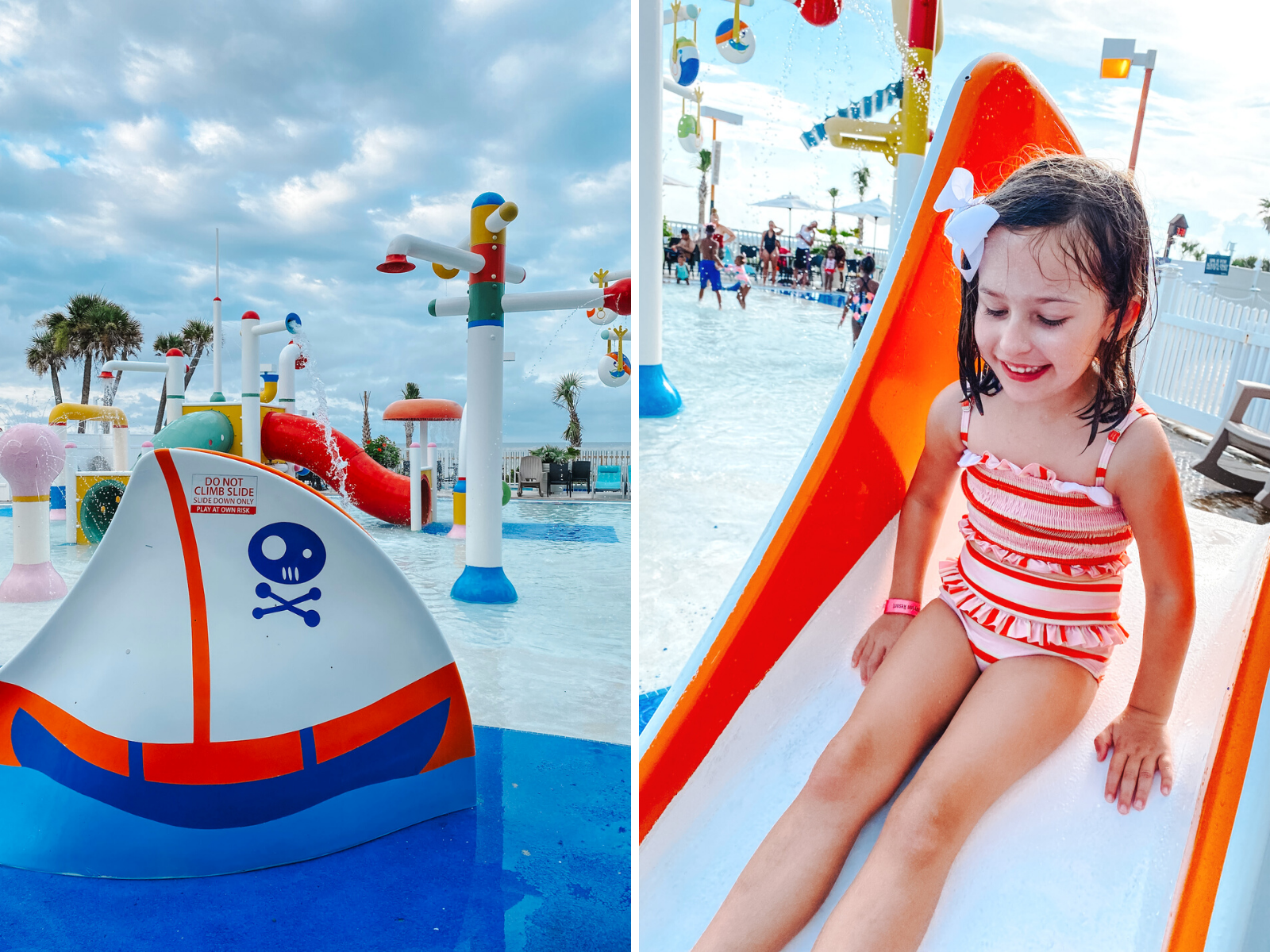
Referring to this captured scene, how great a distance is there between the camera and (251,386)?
21.4ft

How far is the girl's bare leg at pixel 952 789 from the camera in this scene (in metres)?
0.91

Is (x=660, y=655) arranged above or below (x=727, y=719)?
below

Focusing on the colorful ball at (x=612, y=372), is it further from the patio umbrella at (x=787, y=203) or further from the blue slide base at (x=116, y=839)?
the blue slide base at (x=116, y=839)

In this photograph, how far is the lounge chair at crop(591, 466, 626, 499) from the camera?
1202 cm

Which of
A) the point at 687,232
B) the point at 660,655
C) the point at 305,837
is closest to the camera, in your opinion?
the point at 305,837

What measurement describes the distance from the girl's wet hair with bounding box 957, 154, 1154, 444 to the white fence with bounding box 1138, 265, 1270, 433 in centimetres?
7

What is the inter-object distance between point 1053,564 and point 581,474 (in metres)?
10.9

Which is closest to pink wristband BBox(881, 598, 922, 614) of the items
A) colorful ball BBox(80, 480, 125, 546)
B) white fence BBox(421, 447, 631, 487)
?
colorful ball BBox(80, 480, 125, 546)

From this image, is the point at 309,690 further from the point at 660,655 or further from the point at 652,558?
the point at 652,558

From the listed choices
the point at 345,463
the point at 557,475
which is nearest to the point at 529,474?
the point at 557,475

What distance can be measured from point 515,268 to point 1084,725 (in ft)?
13.2

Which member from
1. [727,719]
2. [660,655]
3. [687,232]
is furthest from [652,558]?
[687,232]

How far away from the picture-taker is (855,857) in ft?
3.29

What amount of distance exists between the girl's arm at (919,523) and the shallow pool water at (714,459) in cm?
62
